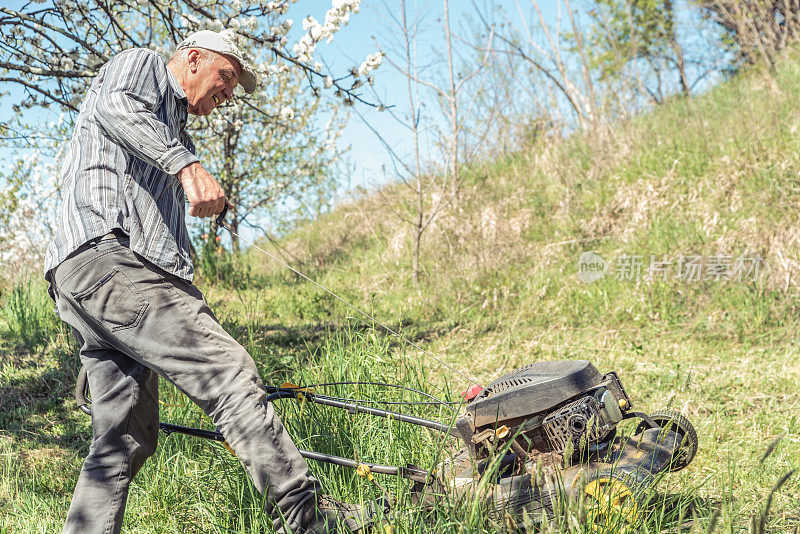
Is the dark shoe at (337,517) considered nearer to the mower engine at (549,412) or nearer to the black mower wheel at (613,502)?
the mower engine at (549,412)

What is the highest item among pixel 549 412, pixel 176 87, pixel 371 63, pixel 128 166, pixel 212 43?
pixel 371 63

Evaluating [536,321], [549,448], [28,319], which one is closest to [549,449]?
[549,448]

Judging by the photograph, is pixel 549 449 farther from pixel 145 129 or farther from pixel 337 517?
pixel 145 129

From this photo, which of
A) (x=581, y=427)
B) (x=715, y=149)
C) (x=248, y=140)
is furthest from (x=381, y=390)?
(x=248, y=140)

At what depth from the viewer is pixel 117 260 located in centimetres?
218

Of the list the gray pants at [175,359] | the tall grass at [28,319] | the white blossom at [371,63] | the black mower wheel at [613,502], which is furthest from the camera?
the tall grass at [28,319]

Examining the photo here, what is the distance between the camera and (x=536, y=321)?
5.82 metres

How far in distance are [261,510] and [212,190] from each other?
1.24 meters

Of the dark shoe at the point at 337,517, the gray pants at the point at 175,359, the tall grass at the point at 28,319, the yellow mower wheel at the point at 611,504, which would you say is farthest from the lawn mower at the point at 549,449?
the tall grass at the point at 28,319

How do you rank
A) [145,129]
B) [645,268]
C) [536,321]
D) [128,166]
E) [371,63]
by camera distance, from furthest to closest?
[645,268] < [536,321] < [371,63] < [128,166] < [145,129]

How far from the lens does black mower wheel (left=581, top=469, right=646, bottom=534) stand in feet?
6.69

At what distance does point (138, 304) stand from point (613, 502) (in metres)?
1.71

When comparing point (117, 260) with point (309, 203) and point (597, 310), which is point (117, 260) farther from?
point (309, 203)

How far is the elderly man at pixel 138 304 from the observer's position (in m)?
2.15
